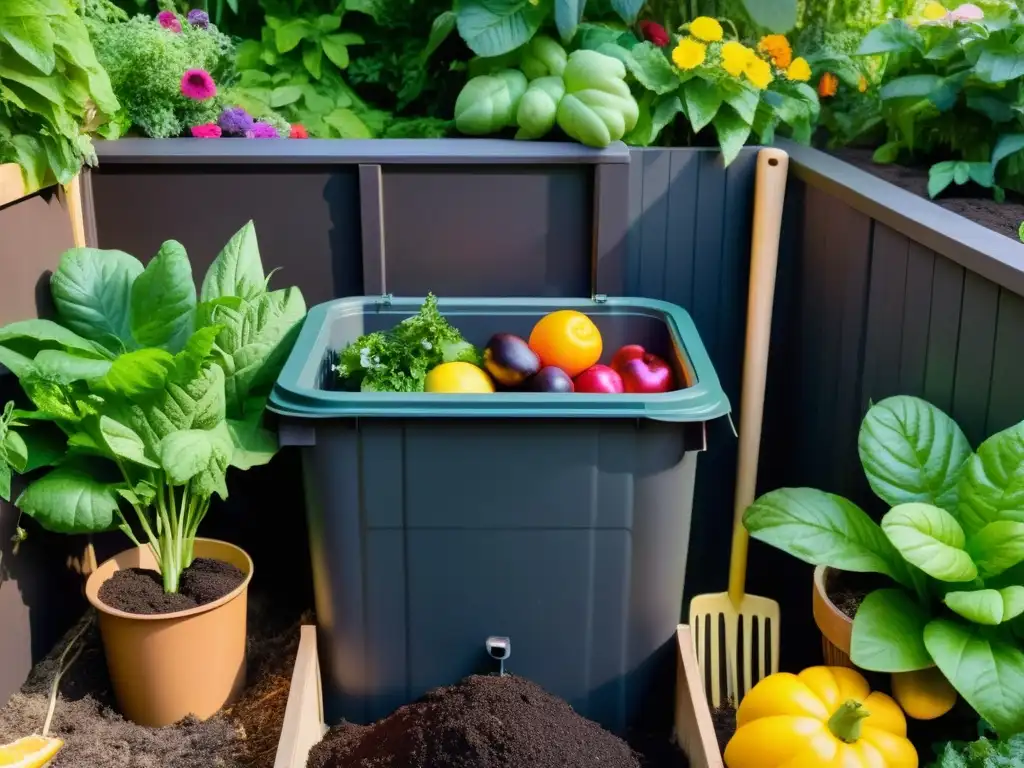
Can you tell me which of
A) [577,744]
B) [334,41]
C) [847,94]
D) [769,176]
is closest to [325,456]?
[577,744]

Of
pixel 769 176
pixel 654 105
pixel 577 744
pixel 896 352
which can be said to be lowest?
pixel 577 744

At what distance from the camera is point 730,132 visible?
205 cm

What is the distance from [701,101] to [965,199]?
0.54 m

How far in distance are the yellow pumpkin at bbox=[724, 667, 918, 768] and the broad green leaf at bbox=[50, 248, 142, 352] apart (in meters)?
1.18

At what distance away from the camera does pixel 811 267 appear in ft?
6.82

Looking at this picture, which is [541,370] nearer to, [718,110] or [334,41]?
[718,110]

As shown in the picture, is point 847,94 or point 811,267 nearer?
point 811,267

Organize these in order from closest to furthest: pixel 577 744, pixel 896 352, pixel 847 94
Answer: pixel 577 744
pixel 896 352
pixel 847 94

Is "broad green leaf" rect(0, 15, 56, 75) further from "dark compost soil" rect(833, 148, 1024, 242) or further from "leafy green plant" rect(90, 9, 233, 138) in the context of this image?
"dark compost soil" rect(833, 148, 1024, 242)

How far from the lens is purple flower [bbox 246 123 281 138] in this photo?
7.01 feet

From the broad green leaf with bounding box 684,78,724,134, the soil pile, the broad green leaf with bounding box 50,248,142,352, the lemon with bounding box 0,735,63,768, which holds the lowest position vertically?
the lemon with bounding box 0,735,63,768

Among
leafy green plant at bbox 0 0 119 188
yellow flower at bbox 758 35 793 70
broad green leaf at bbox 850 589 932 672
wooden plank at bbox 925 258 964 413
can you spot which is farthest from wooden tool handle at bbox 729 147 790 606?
leafy green plant at bbox 0 0 119 188

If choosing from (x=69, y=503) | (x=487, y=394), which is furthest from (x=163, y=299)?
(x=487, y=394)

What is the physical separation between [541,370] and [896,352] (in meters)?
0.58
